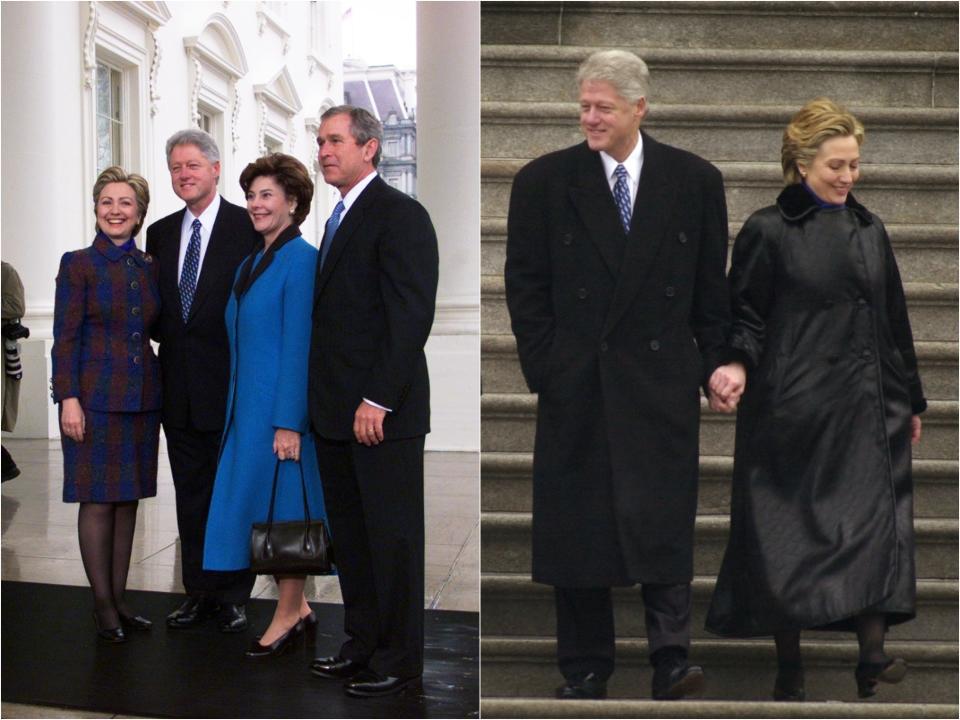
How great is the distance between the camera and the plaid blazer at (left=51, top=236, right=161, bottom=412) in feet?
13.8

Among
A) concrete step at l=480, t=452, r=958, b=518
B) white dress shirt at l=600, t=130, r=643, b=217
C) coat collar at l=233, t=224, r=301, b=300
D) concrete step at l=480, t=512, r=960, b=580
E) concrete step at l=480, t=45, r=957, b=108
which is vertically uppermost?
concrete step at l=480, t=45, r=957, b=108

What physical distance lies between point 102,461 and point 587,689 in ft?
6.08

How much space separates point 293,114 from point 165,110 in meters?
1.01

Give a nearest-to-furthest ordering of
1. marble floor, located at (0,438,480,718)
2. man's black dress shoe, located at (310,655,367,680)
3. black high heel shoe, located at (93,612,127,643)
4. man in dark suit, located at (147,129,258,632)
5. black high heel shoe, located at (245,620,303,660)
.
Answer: man's black dress shoe, located at (310,655,367,680)
black high heel shoe, located at (245,620,303,660)
black high heel shoe, located at (93,612,127,643)
man in dark suit, located at (147,129,258,632)
marble floor, located at (0,438,480,718)

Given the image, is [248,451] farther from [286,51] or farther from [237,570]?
[286,51]

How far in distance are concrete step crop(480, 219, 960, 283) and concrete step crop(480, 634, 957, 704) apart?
3.43 feet

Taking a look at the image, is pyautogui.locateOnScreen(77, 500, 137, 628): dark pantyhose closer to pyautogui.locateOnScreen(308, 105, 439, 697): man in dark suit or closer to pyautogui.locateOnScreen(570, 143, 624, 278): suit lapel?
pyautogui.locateOnScreen(308, 105, 439, 697): man in dark suit

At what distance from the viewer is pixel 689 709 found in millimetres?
3451

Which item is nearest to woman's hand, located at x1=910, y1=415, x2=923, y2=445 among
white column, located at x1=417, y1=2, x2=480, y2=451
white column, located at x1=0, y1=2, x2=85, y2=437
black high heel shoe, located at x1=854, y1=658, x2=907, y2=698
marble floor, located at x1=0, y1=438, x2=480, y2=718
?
black high heel shoe, located at x1=854, y1=658, x2=907, y2=698

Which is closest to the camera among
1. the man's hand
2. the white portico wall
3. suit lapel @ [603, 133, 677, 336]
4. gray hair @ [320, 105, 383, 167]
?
suit lapel @ [603, 133, 677, 336]

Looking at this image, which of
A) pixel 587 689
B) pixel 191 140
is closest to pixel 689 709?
pixel 587 689

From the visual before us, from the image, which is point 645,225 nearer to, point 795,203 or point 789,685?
point 795,203

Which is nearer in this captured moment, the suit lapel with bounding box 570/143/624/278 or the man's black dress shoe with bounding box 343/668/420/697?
the suit lapel with bounding box 570/143/624/278

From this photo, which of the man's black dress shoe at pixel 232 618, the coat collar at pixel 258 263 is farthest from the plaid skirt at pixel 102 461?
the coat collar at pixel 258 263
